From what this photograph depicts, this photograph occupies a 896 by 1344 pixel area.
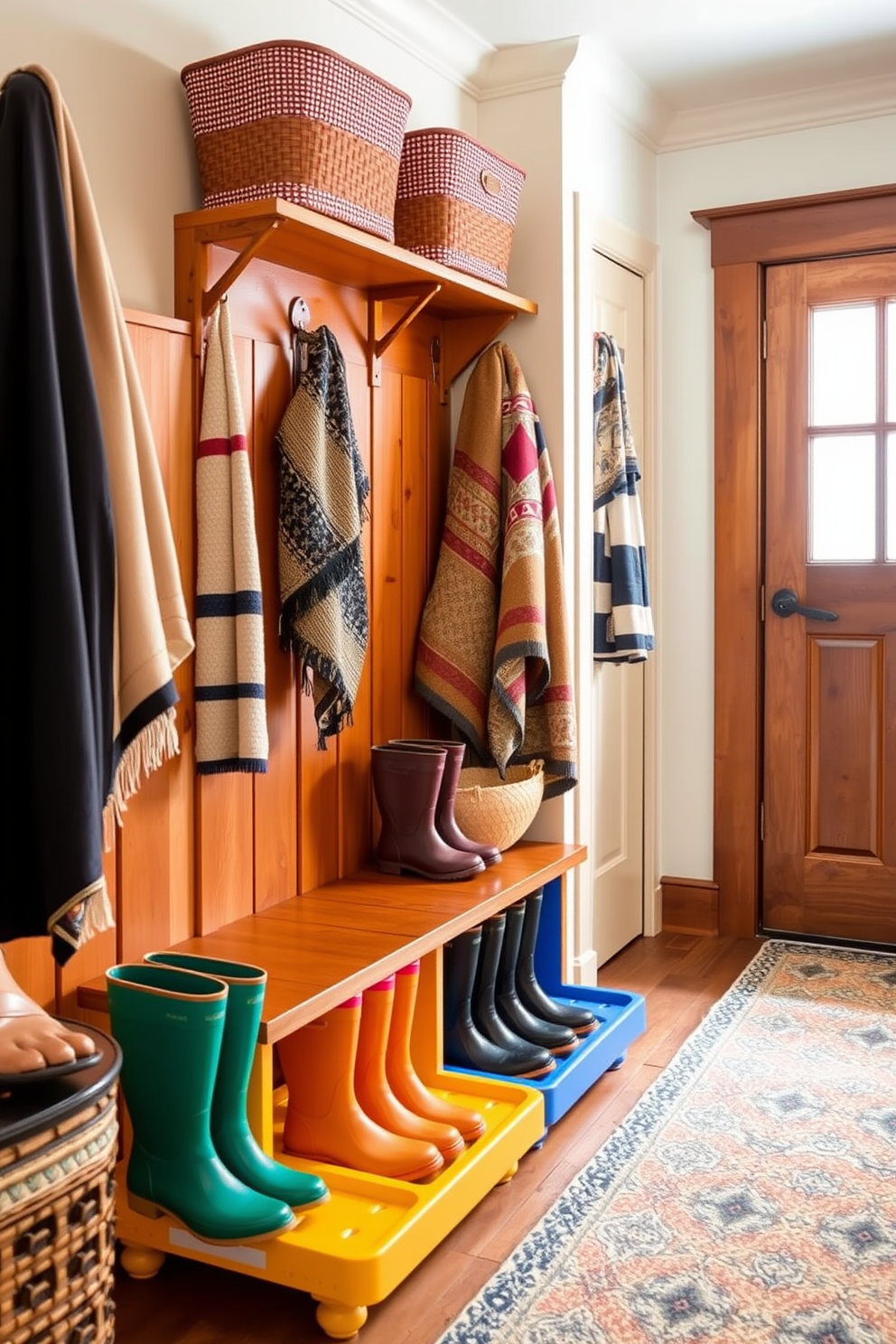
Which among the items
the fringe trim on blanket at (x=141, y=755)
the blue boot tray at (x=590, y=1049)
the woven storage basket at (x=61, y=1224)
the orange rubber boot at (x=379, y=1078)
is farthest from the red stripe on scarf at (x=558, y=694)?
the woven storage basket at (x=61, y=1224)

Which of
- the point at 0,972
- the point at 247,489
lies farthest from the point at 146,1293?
the point at 247,489

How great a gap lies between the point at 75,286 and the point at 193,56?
0.78 m

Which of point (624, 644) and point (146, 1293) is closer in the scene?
point (146, 1293)

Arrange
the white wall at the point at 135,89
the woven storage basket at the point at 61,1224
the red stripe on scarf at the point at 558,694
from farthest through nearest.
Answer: the red stripe on scarf at the point at 558,694
the white wall at the point at 135,89
the woven storage basket at the point at 61,1224

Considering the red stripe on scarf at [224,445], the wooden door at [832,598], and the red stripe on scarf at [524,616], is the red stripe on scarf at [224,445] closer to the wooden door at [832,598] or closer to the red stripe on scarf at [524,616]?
the red stripe on scarf at [524,616]

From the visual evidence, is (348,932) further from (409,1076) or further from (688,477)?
(688,477)

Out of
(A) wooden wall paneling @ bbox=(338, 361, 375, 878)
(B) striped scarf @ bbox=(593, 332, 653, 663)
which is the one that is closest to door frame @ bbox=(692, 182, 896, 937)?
(B) striped scarf @ bbox=(593, 332, 653, 663)

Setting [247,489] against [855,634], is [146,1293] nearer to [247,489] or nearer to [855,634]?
[247,489]

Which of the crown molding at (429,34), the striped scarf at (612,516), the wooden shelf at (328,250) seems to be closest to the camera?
the wooden shelf at (328,250)

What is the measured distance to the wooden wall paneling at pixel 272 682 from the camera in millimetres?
2387

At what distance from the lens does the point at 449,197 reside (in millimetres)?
2641

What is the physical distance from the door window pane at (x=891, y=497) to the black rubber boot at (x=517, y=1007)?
1.63m

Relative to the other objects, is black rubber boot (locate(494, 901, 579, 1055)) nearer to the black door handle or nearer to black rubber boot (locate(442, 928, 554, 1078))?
black rubber boot (locate(442, 928, 554, 1078))

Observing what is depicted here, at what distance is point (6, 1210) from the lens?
135cm
